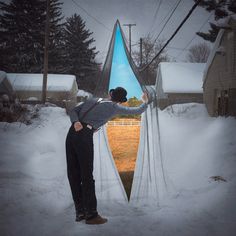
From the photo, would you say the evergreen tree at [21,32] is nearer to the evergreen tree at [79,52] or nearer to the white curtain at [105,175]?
the evergreen tree at [79,52]

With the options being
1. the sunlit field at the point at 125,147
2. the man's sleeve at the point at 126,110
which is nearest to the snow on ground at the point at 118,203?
the sunlit field at the point at 125,147

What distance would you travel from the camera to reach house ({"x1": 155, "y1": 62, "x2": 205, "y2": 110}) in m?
18.3

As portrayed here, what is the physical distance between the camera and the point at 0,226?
315 cm

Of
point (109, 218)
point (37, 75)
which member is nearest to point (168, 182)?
point (109, 218)

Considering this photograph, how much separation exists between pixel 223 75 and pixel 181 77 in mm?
7247

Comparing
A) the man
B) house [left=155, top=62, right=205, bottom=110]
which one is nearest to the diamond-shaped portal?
the man

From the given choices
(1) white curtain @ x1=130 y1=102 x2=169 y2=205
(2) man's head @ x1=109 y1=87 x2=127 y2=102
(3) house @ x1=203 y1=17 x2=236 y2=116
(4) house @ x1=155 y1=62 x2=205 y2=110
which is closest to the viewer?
(2) man's head @ x1=109 y1=87 x2=127 y2=102

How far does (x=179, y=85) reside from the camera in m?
19.3

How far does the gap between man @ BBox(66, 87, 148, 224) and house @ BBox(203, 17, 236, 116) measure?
906 centimetres

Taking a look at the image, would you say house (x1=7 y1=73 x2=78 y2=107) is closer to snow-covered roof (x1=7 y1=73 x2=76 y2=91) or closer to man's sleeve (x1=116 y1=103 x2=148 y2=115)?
snow-covered roof (x1=7 y1=73 x2=76 y2=91)

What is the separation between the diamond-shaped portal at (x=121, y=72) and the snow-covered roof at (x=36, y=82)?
1760cm

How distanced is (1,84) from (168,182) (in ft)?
59.6

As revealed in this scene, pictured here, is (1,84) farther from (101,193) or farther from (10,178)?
(101,193)

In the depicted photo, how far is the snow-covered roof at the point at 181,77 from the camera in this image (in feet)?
62.7
